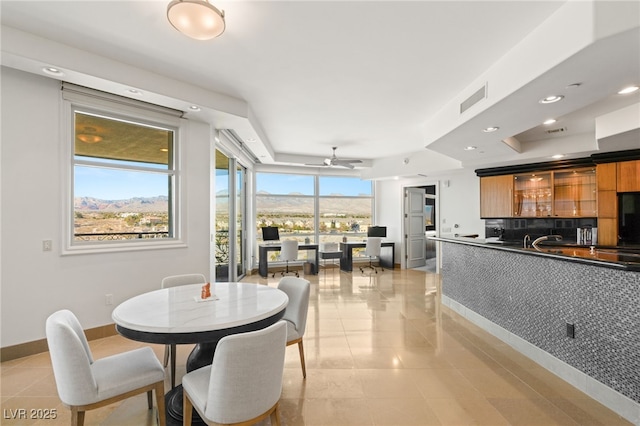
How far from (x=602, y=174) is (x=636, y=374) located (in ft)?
13.1

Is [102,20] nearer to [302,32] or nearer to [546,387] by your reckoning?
[302,32]

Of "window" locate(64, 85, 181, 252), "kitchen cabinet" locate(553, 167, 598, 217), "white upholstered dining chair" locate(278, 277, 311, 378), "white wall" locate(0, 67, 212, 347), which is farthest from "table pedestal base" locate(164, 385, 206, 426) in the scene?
"kitchen cabinet" locate(553, 167, 598, 217)

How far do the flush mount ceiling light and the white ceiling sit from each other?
31 cm

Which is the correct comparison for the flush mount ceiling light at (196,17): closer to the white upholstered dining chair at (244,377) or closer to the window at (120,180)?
the white upholstered dining chair at (244,377)

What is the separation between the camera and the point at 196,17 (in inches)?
74.2

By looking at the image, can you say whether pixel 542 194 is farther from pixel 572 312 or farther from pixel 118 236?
pixel 118 236

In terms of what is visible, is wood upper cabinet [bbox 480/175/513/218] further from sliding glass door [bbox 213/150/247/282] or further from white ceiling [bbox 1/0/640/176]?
sliding glass door [bbox 213/150/247/282]

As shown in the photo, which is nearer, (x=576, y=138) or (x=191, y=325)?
(x=191, y=325)

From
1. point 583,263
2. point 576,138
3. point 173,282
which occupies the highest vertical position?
point 576,138

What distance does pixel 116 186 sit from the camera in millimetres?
3699

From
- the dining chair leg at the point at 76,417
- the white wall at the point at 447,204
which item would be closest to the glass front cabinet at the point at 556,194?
the white wall at the point at 447,204

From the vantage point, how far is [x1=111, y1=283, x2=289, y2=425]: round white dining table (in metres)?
1.70

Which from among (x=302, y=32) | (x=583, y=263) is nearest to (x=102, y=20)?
(x=302, y=32)

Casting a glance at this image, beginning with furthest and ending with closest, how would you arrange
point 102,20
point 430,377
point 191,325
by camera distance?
point 430,377
point 102,20
point 191,325
